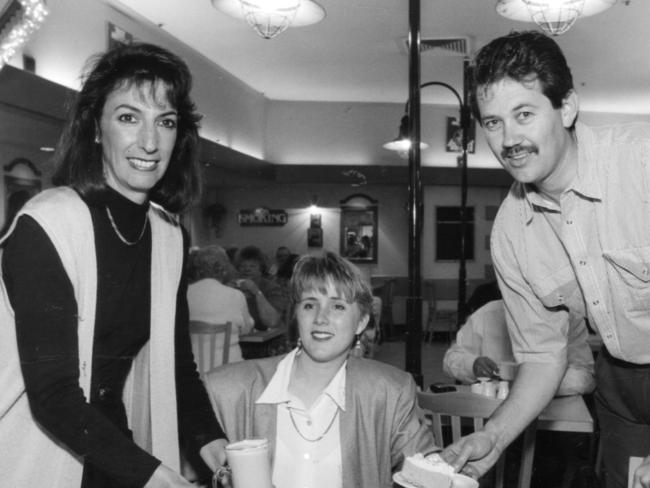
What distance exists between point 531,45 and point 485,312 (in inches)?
99.4

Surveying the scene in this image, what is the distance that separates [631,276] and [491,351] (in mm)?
2284

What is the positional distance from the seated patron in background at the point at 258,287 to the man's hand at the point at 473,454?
14.0 ft

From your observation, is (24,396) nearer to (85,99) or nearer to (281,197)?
(85,99)

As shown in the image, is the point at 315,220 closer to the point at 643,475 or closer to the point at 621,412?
the point at 621,412

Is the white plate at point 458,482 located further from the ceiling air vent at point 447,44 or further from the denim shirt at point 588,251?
the ceiling air vent at point 447,44

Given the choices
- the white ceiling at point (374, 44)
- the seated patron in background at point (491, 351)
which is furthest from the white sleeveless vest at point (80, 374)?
the white ceiling at point (374, 44)

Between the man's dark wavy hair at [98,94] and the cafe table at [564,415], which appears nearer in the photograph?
the man's dark wavy hair at [98,94]

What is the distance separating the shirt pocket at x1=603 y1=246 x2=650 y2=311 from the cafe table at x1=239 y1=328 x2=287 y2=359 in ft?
12.6

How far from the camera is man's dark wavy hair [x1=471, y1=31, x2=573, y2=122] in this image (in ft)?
5.31

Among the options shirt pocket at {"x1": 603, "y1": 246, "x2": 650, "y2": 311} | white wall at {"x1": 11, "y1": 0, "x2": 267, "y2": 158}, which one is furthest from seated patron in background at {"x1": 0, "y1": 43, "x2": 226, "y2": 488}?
shirt pocket at {"x1": 603, "y1": 246, "x2": 650, "y2": 311}

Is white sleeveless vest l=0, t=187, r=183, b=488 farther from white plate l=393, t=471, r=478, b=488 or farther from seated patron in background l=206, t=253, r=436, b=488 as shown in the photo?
white plate l=393, t=471, r=478, b=488

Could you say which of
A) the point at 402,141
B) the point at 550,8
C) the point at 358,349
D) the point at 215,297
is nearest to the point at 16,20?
the point at 358,349

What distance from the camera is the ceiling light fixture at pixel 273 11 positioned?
445cm

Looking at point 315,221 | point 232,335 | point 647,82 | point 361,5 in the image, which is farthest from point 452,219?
point 232,335
